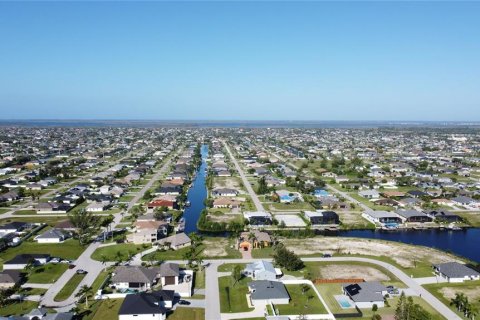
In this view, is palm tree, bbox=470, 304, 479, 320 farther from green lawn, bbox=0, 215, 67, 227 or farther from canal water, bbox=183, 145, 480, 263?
green lawn, bbox=0, 215, 67, 227

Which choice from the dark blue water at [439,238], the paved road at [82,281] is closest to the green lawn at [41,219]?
the paved road at [82,281]

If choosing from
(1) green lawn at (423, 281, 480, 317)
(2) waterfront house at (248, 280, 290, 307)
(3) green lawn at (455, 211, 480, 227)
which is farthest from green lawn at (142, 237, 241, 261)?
(3) green lawn at (455, 211, 480, 227)

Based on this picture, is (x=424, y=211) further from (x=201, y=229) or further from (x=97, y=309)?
(x=97, y=309)

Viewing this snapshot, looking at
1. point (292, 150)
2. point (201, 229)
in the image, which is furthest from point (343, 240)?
point (292, 150)

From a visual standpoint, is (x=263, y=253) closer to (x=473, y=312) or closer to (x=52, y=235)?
(x=473, y=312)

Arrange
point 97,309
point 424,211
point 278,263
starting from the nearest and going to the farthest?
1. point 97,309
2. point 278,263
3. point 424,211

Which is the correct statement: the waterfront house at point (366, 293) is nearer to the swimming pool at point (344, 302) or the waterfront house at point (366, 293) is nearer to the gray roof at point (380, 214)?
the swimming pool at point (344, 302)
